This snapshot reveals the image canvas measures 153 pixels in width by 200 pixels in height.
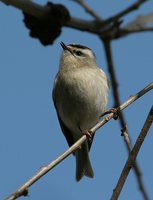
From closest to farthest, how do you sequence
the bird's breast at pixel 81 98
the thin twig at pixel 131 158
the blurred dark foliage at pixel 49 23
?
the blurred dark foliage at pixel 49 23
the thin twig at pixel 131 158
the bird's breast at pixel 81 98

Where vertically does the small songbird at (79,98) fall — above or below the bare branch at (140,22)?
above

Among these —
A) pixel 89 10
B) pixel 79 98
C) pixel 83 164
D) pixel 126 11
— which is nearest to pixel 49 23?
pixel 89 10

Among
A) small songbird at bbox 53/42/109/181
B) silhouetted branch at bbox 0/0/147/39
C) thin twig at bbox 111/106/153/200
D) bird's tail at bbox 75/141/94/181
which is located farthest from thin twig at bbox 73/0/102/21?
bird's tail at bbox 75/141/94/181

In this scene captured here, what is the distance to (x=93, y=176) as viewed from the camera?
6.62 metres

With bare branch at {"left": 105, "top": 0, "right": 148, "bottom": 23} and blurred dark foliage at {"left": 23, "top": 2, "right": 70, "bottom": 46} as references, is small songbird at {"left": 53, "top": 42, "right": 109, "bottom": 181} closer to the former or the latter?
blurred dark foliage at {"left": 23, "top": 2, "right": 70, "bottom": 46}

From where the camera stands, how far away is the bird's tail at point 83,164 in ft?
22.0

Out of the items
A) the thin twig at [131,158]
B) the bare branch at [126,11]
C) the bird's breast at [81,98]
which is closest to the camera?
the bare branch at [126,11]

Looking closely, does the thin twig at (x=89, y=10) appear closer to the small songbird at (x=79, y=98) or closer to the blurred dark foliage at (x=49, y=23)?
the blurred dark foliage at (x=49, y=23)

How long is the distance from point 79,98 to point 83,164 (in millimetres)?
1167

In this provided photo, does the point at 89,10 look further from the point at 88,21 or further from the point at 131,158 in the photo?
the point at 131,158

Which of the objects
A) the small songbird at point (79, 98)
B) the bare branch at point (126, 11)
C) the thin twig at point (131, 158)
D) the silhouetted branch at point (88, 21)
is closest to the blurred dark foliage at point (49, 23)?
the silhouetted branch at point (88, 21)

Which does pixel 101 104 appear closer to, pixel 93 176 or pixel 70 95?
pixel 70 95

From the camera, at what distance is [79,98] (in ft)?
21.9

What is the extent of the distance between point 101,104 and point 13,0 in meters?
5.44
